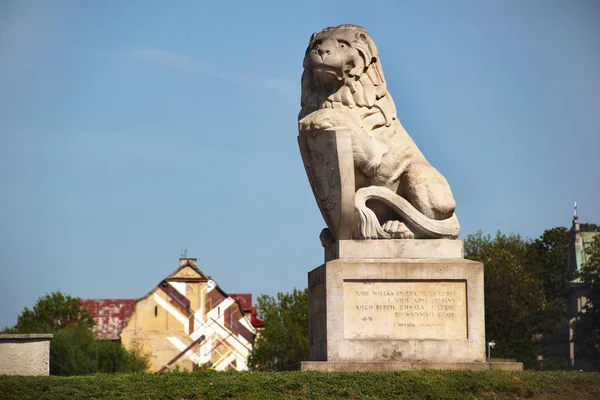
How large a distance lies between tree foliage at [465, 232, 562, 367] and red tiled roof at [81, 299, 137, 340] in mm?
26545

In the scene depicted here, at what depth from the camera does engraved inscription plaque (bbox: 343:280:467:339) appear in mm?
18562

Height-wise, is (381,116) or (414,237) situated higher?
(381,116)

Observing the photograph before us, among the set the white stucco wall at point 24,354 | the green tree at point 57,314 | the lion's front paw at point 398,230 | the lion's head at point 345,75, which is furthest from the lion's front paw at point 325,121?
the green tree at point 57,314

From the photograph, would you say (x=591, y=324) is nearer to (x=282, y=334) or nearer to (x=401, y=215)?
(x=282, y=334)

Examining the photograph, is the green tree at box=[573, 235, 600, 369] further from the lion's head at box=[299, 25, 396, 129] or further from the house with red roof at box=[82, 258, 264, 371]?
the lion's head at box=[299, 25, 396, 129]

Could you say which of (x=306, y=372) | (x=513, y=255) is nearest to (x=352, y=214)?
(x=306, y=372)

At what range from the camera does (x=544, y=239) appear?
80.9m

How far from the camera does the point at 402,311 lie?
18.6 metres

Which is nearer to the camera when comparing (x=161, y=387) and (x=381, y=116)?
(x=161, y=387)

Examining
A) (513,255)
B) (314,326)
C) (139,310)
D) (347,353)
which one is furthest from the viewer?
(139,310)

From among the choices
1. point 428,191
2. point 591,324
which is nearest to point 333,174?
point 428,191

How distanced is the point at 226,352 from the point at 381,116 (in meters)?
60.4

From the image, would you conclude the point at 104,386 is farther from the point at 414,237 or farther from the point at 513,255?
the point at 513,255

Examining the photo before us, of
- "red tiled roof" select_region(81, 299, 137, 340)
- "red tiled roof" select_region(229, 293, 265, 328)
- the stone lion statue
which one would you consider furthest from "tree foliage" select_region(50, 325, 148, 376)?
the stone lion statue
